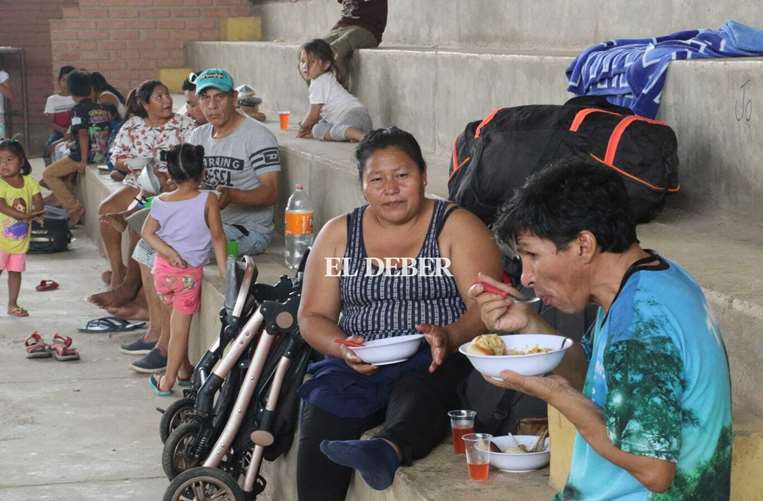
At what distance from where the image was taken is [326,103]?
9016 millimetres

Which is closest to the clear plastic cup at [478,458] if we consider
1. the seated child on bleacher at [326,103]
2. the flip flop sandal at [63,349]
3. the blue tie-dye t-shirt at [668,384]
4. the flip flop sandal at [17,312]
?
the blue tie-dye t-shirt at [668,384]

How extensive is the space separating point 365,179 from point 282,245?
3381 mm

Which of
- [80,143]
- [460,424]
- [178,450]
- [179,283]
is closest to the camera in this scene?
[460,424]

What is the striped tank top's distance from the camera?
4.16 meters

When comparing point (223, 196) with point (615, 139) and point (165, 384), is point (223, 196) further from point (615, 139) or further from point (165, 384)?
point (615, 139)

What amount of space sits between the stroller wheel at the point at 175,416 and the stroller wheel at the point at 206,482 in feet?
2.83

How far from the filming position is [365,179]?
14.0 ft

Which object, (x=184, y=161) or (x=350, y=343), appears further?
(x=184, y=161)

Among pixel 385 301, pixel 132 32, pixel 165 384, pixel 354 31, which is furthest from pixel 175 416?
pixel 132 32

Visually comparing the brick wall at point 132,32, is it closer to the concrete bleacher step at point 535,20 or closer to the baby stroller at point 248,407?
the concrete bleacher step at point 535,20

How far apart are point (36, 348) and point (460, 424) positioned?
14.2ft

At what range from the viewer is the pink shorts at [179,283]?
6504 millimetres

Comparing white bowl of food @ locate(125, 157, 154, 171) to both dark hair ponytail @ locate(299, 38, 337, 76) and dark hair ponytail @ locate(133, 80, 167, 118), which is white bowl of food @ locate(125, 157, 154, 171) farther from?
dark hair ponytail @ locate(299, 38, 337, 76)

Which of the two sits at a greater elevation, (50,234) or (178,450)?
(178,450)
